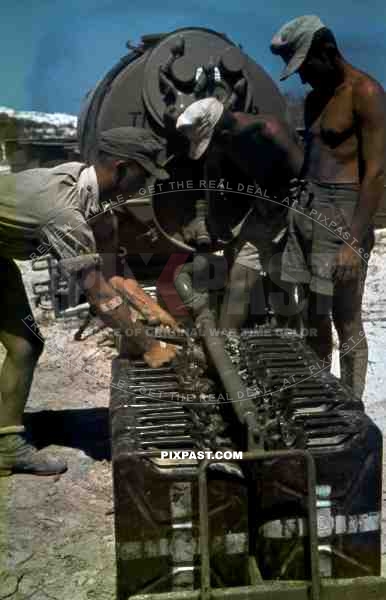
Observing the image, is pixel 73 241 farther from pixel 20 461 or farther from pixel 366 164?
pixel 366 164

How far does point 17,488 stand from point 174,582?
3.96ft

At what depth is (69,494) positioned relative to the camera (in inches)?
120

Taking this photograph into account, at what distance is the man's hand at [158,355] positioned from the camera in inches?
110

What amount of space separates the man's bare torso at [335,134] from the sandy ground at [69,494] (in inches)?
50.6

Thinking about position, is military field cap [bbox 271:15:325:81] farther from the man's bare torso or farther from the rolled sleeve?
the rolled sleeve

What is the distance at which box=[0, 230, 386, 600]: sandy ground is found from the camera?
2.47 metres

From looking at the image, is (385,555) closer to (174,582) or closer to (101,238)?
(174,582)

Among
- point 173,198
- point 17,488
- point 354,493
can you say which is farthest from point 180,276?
point 354,493

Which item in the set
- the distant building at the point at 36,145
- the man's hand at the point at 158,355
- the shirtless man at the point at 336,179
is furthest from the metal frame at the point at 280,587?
the distant building at the point at 36,145

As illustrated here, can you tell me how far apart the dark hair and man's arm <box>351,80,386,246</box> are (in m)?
0.18
